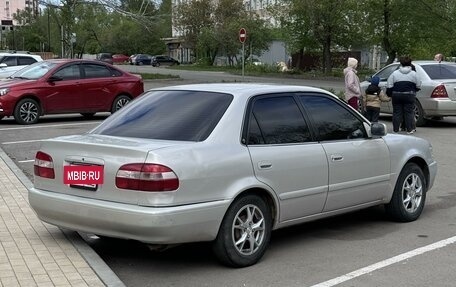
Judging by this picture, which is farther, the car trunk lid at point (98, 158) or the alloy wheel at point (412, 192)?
the alloy wheel at point (412, 192)

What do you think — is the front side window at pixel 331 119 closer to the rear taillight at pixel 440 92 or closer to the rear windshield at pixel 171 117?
the rear windshield at pixel 171 117

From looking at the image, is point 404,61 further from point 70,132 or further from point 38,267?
point 38,267

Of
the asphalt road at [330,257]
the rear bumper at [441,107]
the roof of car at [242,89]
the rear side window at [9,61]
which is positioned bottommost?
the asphalt road at [330,257]

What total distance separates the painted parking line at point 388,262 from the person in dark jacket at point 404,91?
8.18 meters

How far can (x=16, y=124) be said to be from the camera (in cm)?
1628

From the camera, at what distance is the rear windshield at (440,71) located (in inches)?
628

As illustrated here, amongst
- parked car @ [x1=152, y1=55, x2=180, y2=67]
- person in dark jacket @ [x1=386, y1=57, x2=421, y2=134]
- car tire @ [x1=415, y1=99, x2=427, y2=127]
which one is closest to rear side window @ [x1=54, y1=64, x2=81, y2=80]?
person in dark jacket @ [x1=386, y1=57, x2=421, y2=134]

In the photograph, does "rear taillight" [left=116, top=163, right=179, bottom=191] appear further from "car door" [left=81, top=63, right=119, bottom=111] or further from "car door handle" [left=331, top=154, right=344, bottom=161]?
"car door" [left=81, top=63, right=119, bottom=111]

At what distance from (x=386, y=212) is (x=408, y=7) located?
27135 mm

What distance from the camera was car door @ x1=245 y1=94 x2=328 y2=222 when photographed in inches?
226

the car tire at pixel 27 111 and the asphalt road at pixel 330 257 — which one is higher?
the car tire at pixel 27 111

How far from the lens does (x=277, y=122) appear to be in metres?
6.05

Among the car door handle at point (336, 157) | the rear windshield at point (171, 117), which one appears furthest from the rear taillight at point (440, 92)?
the rear windshield at point (171, 117)

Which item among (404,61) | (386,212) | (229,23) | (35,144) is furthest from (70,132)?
(229,23)
